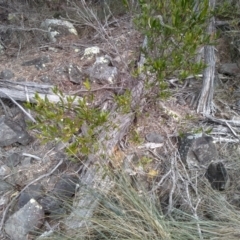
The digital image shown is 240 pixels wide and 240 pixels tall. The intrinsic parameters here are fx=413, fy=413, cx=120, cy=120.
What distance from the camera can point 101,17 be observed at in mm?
5660

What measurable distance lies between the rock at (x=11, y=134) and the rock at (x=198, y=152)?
1.54 m

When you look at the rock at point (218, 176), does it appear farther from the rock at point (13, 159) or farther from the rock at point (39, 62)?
the rock at point (39, 62)

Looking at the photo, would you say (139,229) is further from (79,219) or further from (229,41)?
(229,41)

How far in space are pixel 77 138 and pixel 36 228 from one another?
769mm

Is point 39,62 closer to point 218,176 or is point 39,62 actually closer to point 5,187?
point 5,187

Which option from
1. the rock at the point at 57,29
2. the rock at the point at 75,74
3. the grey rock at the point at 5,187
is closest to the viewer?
the grey rock at the point at 5,187

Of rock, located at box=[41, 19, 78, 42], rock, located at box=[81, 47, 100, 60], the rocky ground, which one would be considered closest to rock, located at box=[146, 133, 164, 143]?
the rocky ground

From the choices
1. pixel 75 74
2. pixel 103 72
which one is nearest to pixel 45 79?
pixel 75 74

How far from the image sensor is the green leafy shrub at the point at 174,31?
3109 millimetres

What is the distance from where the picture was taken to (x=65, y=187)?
355 centimetres

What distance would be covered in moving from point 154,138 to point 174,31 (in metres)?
1.18

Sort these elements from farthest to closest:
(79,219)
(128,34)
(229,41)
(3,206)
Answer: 1. (128,34)
2. (229,41)
3. (3,206)
4. (79,219)

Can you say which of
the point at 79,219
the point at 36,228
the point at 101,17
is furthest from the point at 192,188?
the point at 101,17

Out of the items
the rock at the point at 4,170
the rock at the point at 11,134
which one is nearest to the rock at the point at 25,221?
the rock at the point at 4,170
